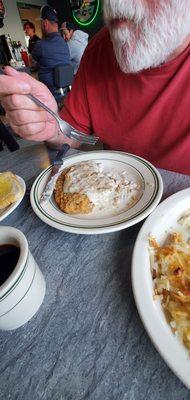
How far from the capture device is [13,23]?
6.50 metres

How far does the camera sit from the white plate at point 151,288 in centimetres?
33

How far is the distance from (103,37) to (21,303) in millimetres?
1036

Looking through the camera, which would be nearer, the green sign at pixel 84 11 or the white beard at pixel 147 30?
the white beard at pixel 147 30

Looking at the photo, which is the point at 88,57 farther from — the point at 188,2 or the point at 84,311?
the point at 84,311

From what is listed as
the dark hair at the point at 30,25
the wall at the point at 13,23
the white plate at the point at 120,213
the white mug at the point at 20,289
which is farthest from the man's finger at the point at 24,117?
the dark hair at the point at 30,25

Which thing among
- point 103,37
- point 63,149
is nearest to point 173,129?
point 63,149

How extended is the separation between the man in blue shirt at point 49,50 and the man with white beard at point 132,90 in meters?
2.50

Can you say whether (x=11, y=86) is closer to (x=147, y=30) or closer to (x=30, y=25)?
(x=147, y=30)

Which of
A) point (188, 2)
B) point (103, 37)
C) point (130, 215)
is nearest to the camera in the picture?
point (130, 215)

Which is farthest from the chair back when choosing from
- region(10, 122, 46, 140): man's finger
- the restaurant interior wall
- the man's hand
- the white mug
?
the restaurant interior wall

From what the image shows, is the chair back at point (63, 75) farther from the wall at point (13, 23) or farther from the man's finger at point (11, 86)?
the wall at point (13, 23)

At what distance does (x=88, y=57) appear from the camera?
1074 millimetres

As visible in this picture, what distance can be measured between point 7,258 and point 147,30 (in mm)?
700

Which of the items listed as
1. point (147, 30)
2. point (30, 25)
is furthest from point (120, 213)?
point (30, 25)
